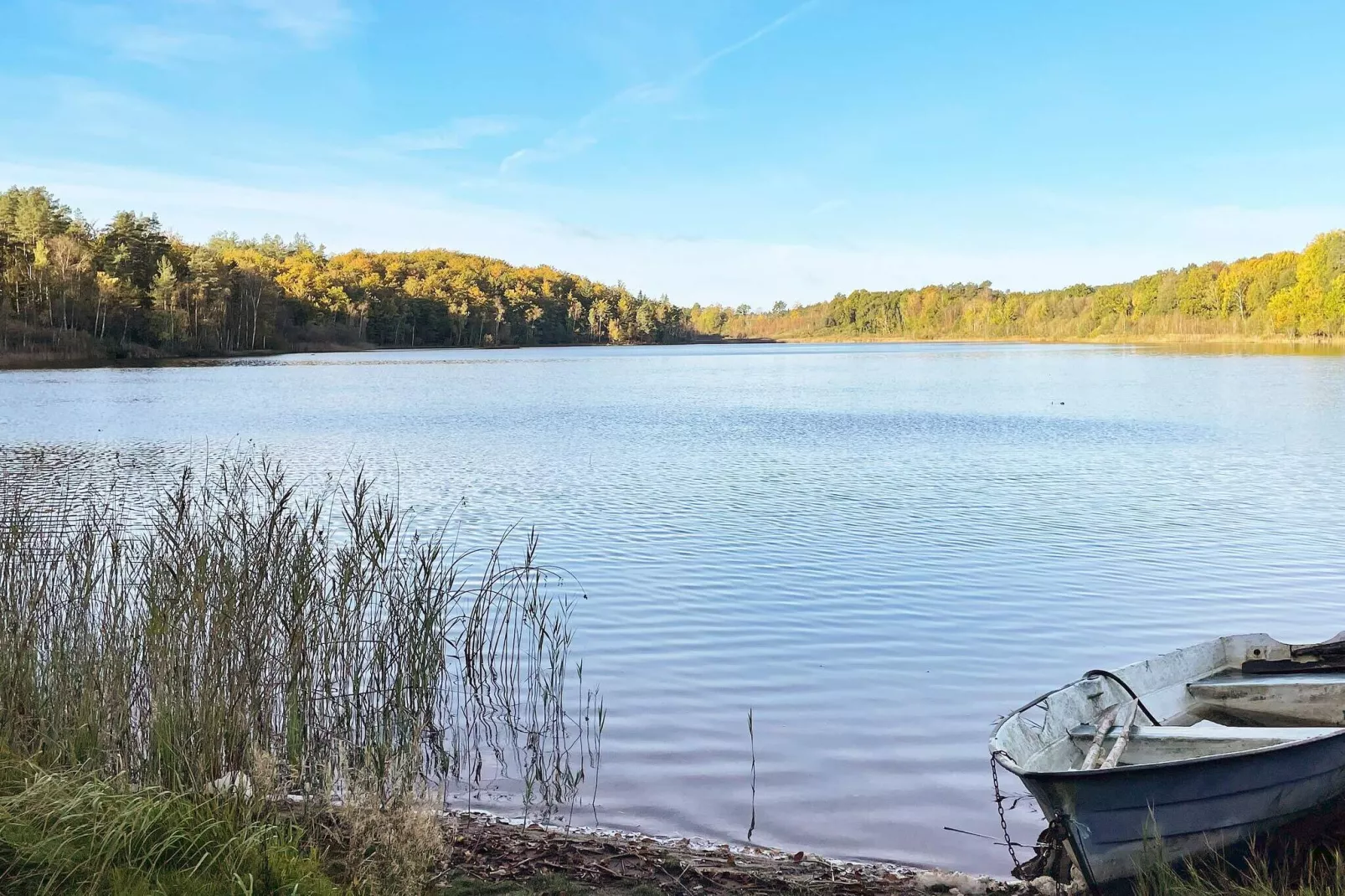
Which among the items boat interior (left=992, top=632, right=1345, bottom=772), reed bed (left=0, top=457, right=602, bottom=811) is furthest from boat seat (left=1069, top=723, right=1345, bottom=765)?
reed bed (left=0, top=457, right=602, bottom=811)

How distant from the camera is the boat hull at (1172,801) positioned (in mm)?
4383

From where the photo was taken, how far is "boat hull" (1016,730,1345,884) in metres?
4.38

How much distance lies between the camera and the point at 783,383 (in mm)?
54625

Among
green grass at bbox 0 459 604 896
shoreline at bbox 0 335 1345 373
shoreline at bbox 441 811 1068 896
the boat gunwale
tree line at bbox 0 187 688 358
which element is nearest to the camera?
green grass at bbox 0 459 604 896

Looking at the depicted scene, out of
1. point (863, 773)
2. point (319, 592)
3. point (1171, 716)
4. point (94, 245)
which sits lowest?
point (863, 773)

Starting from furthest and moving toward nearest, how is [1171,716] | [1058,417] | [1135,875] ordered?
[1058,417]
[1171,716]
[1135,875]

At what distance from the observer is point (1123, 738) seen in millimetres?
4996

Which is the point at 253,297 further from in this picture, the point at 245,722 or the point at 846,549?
the point at 245,722

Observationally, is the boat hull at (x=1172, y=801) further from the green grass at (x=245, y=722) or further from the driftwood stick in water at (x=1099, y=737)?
the green grass at (x=245, y=722)

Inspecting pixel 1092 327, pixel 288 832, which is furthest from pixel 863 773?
pixel 1092 327

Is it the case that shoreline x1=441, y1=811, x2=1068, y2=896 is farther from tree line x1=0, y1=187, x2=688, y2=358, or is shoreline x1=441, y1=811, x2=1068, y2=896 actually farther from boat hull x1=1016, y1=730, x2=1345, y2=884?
tree line x1=0, y1=187, x2=688, y2=358

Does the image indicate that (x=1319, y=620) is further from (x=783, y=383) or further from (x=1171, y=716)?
(x=783, y=383)

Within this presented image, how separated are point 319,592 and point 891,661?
434 cm

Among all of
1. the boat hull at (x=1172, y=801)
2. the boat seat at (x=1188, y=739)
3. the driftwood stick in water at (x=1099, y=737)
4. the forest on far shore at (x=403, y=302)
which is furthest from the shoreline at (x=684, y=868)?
the forest on far shore at (x=403, y=302)
